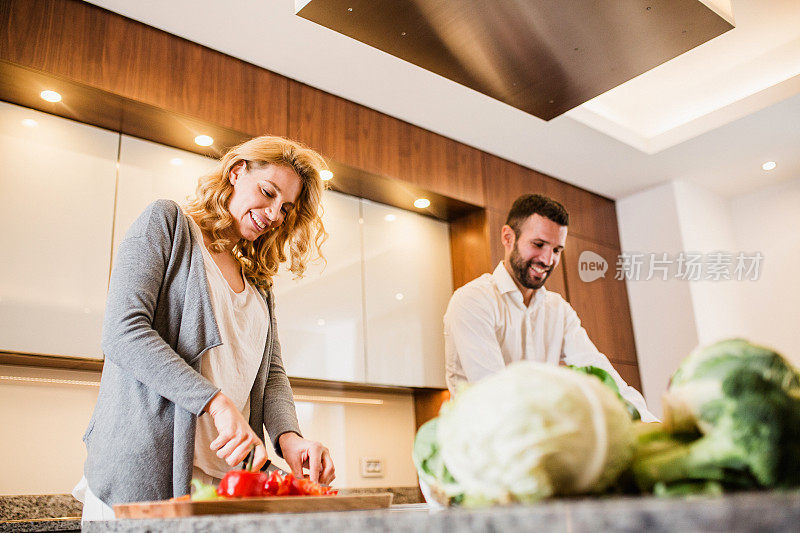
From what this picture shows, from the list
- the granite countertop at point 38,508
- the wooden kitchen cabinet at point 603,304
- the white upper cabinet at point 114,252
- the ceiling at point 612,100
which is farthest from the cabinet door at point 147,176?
the wooden kitchen cabinet at point 603,304

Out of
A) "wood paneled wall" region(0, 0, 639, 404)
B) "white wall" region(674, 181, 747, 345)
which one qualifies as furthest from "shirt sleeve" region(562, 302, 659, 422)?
"white wall" region(674, 181, 747, 345)

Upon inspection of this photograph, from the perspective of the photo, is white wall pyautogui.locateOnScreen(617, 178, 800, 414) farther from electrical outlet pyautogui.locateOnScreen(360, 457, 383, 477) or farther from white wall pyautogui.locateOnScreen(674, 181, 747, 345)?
electrical outlet pyautogui.locateOnScreen(360, 457, 383, 477)

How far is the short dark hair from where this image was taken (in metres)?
2.42

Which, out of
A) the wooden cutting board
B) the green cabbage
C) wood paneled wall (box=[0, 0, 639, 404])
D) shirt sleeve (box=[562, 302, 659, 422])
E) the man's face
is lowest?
the wooden cutting board

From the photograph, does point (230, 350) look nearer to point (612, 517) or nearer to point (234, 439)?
point (234, 439)

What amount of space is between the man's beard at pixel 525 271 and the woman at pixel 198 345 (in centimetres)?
102

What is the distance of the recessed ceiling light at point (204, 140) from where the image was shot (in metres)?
2.62

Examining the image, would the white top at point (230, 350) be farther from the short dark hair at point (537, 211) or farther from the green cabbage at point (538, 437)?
the short dark hair at point (537, 211)

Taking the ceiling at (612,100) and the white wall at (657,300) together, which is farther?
the white wall at (657,300)

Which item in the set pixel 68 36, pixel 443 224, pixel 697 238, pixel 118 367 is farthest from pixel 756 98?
pixel 118 367

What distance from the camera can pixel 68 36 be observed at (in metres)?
2.25

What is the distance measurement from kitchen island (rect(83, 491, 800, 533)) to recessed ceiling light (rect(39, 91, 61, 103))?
87.7 inches

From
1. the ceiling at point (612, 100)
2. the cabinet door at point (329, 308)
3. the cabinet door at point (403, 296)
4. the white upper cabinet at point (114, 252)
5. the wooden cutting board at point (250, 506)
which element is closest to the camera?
the wooden cutting board at point (250, 506)

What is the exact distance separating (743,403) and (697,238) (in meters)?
4.00
